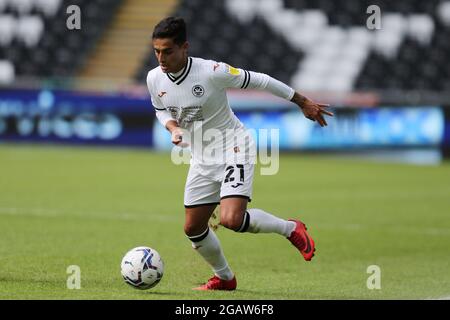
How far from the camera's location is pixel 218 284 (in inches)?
305

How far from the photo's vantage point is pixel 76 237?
35.9 ft

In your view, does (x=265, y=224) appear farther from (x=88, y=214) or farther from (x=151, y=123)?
(x=151, y=123)

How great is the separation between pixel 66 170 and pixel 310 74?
30.4 feet

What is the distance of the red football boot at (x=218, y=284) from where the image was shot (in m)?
7.72

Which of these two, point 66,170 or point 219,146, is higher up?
point 219,146

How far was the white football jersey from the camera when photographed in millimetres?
7652

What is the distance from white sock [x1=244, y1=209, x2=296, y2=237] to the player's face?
1.23 metres

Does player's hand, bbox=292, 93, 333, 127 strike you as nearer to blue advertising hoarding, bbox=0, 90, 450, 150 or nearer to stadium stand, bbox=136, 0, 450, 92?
blue advertising hoarding, bbox=0, 90, 450, 150

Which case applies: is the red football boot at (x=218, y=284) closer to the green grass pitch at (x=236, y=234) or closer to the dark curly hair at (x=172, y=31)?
the green grass pitch at (x=236, y=234)

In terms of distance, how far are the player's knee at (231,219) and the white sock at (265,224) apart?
6.1 inches

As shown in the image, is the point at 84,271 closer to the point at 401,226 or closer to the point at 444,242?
the point at 444,242

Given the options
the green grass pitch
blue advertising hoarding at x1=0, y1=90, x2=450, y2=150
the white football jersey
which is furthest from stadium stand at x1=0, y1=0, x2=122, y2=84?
the white football jersey

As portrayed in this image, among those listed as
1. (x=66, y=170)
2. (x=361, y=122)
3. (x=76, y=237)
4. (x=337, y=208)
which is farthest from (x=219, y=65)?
(x=361, y=122)
